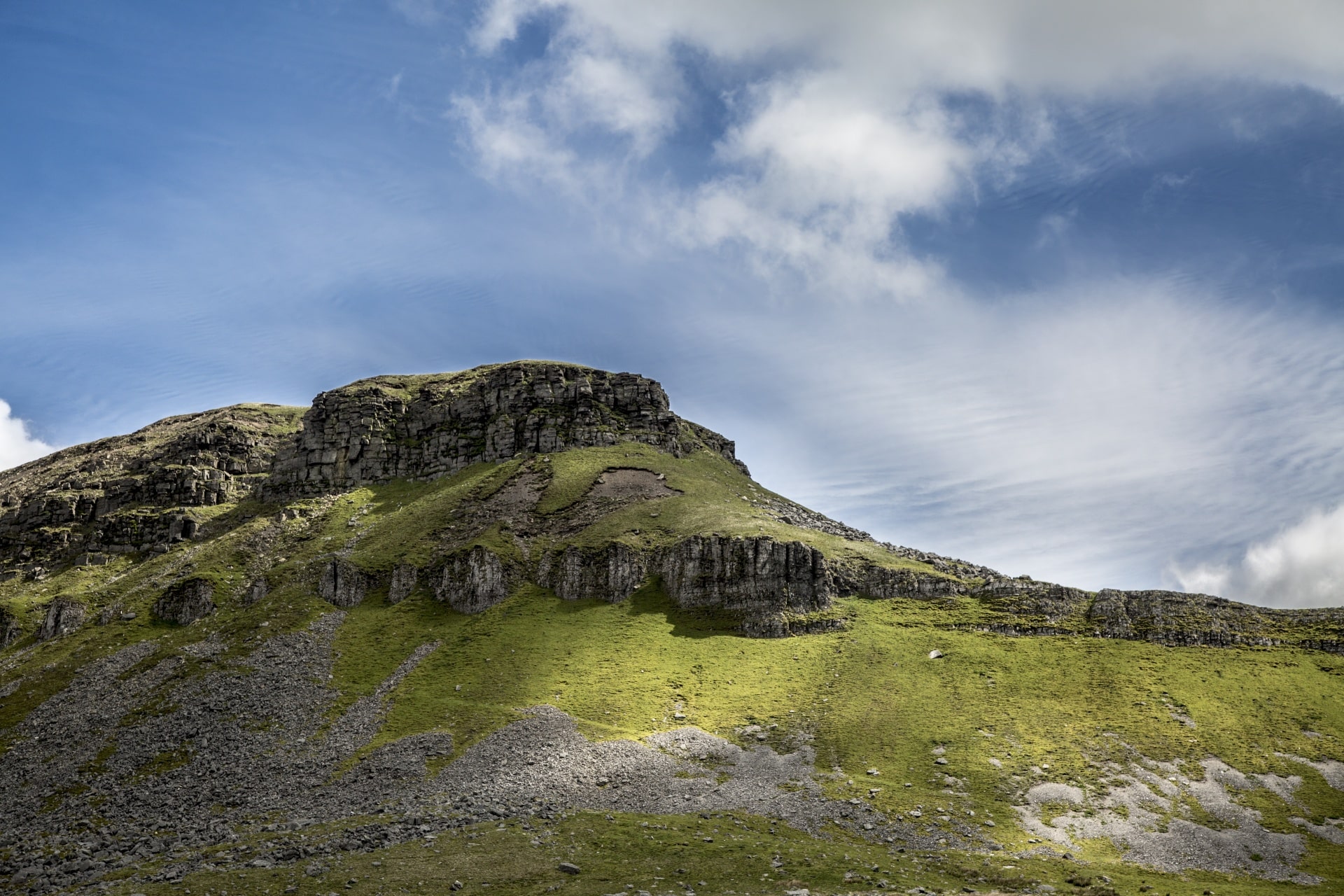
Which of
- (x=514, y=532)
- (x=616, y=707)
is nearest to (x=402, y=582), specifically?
(x=514, y=532)

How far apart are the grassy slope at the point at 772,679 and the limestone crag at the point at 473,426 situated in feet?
89.6

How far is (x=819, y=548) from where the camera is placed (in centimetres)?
11250

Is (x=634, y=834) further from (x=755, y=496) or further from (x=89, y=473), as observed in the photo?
(x=89, y=473)

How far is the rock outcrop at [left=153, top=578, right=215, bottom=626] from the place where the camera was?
11569 centimetres

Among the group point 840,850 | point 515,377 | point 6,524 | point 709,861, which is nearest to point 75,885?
point 709,861

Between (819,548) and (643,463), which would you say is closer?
(819,548)

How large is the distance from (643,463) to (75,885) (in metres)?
105

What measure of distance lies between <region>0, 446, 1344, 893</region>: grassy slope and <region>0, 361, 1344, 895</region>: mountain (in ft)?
1.36

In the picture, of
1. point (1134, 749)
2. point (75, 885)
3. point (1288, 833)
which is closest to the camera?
point (75, 885)

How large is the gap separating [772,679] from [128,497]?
5456 inches

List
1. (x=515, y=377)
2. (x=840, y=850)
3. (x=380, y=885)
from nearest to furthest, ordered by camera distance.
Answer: (x=380, y=885), (x=840, y=850), (x=515, y=377)

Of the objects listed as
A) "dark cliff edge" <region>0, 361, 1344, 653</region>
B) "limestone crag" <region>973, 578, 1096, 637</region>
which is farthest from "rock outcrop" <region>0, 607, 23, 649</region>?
"limestone crag" <region>973, 578, 1096, 637</region>

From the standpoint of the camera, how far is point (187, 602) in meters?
117

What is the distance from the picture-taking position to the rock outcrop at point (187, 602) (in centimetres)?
11569
